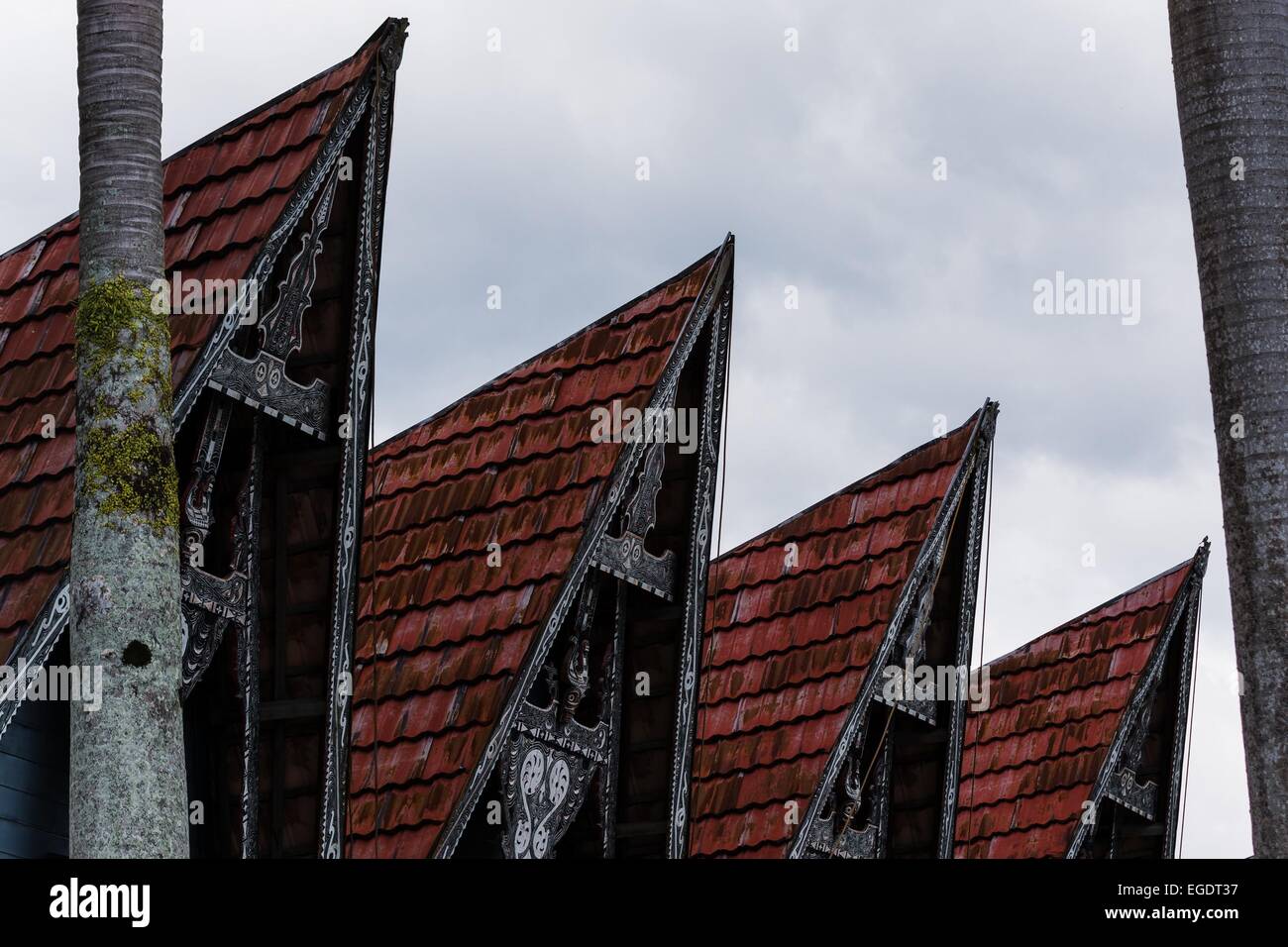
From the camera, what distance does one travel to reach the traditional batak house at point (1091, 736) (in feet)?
73.3

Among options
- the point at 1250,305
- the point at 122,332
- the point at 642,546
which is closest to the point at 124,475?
the point at 122,332

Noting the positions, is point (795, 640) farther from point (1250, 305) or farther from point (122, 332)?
point (122, 332)

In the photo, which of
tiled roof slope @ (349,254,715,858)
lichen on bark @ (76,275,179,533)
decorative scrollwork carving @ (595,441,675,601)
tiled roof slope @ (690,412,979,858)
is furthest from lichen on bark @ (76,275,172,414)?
tiled roof slope @ (690,412,979,858)

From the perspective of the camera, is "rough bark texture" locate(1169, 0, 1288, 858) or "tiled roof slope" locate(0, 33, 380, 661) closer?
"rough bark texture" locate(1169, 0, 1288, 858)

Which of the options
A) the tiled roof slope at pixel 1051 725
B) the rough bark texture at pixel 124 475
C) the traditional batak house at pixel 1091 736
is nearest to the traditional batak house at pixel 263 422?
the rough bark texture at pixel 124 475

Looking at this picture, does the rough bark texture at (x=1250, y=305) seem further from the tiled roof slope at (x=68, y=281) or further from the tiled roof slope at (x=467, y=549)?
the tiled roof slope at (x=467, y=549)

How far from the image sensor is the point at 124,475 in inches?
367

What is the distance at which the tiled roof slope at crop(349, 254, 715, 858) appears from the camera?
46.4ft

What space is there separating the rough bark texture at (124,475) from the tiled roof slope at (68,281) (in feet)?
5.86

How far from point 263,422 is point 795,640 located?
720 cm

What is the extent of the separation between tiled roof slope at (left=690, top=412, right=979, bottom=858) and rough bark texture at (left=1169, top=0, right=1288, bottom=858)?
7938 mm

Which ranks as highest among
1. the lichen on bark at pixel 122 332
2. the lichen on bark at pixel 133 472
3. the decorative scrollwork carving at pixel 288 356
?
the decorative scrollwork carving at pixel 288 356

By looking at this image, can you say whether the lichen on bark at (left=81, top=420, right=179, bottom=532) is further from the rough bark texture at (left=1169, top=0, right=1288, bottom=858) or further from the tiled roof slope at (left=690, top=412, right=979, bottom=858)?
the tiled roof slope at (left=690, top=412, right=979, bottom=858)

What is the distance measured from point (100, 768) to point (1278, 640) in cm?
529
